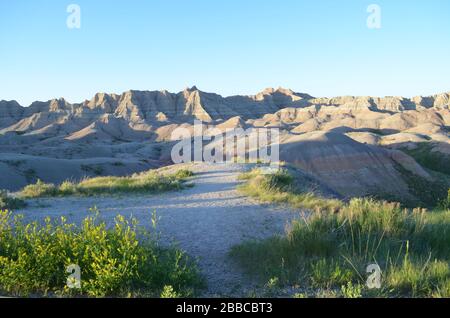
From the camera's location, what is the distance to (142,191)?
1537cm

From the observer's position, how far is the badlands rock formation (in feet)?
125

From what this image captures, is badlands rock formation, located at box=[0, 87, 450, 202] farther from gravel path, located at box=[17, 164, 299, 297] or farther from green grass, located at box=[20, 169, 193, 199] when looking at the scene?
gravel path, located at box=[17, 164, 299, 297]

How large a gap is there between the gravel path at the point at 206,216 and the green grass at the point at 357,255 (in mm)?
477

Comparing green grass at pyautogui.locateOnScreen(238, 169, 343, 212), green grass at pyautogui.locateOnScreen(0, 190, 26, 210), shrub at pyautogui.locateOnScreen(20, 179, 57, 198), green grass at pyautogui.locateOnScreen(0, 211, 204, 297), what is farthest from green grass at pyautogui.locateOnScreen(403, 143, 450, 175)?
green grass at pyautogui.locateOnScreen(0, 211, 204, 297)

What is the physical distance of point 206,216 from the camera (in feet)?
33.3

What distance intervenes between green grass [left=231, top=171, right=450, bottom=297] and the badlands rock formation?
24.5 meters

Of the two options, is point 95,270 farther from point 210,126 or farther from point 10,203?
point 210,126

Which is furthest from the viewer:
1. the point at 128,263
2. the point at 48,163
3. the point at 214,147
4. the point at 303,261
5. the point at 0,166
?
the point at 214,147

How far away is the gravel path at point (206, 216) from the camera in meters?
6.28

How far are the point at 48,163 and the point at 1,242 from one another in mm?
40776

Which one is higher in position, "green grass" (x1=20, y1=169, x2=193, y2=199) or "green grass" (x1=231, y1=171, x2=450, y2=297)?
"green grass" (x1=231, y1=171, x2=450, y2=297)
